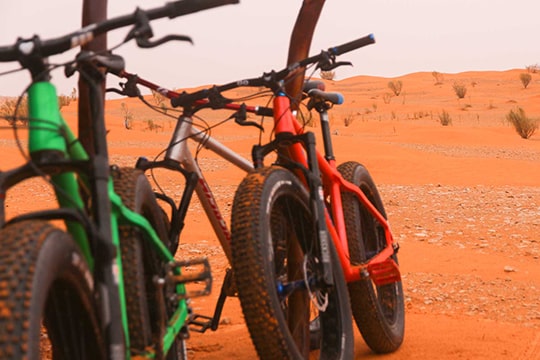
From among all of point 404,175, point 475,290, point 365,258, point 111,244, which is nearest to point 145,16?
point 111,244

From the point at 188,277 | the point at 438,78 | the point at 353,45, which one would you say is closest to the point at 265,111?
the point at 353,45

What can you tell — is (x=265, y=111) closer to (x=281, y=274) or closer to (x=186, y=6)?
(x=281, y=274)

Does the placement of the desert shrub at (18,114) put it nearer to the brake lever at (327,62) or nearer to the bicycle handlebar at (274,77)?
the bicycle handlebar at (274,77)

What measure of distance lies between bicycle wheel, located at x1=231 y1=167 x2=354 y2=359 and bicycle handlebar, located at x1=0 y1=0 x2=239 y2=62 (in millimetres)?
946

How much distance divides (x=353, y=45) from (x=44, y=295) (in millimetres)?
2559

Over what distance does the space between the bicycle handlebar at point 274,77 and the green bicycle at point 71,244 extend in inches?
37.9

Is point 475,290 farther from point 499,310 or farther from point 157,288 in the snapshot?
point 157,288

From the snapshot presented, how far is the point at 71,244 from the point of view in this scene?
2.01 metres

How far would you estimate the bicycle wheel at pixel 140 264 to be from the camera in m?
2.50

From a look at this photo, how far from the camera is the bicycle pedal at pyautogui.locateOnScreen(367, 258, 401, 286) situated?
397cm

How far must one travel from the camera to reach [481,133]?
22203 mm

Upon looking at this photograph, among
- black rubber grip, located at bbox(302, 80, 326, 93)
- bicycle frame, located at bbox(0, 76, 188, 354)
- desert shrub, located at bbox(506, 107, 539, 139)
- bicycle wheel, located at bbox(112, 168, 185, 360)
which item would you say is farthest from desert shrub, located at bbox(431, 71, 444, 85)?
bicycle frame, located at bbox(0, 76, 188, 354)

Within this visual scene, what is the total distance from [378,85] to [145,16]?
60839 millimetres

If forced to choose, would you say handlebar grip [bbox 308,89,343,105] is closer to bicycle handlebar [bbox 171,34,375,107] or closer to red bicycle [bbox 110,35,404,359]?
red bicycle [bbox 110,35,404,359]
